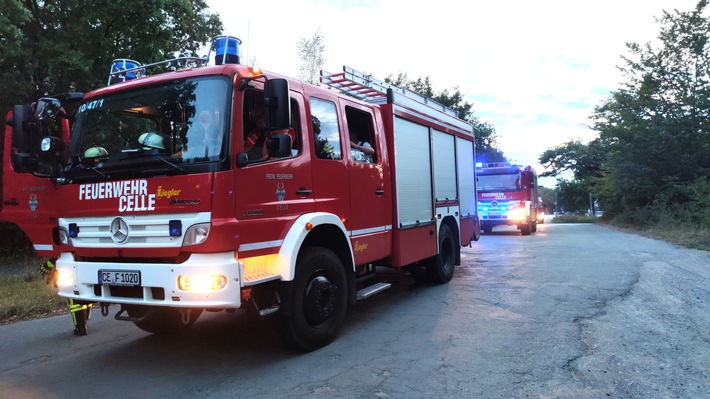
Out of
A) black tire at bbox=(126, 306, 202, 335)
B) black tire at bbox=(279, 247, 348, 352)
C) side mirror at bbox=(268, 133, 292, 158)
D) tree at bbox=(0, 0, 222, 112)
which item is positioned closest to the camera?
side mirror at bbox=(268, 133, 292, 158)

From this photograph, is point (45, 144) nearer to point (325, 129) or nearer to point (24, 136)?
point (24, 136)

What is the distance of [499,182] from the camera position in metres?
18.6

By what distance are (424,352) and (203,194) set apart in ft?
8.17

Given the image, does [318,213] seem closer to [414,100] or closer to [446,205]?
[414,100]

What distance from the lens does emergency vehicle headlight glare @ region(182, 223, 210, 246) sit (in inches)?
144

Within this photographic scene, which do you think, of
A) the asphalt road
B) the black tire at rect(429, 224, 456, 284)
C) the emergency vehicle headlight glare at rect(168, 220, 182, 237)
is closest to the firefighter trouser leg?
the asphalt road

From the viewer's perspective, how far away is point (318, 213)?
4598 mm

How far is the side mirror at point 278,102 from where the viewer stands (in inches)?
151

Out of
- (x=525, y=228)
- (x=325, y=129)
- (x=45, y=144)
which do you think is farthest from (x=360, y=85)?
(x=525, y=228)

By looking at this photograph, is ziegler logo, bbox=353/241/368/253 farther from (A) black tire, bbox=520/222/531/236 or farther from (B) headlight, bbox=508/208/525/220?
(A) black tire, bbox=520/222/531/236

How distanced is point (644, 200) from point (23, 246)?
24.7m

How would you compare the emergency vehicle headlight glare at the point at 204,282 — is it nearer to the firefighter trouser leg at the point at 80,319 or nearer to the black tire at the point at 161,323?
the black tire at the point at 161,323

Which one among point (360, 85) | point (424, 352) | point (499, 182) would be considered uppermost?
point (360, 85)

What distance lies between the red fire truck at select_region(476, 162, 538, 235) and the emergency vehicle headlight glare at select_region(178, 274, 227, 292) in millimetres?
16148
